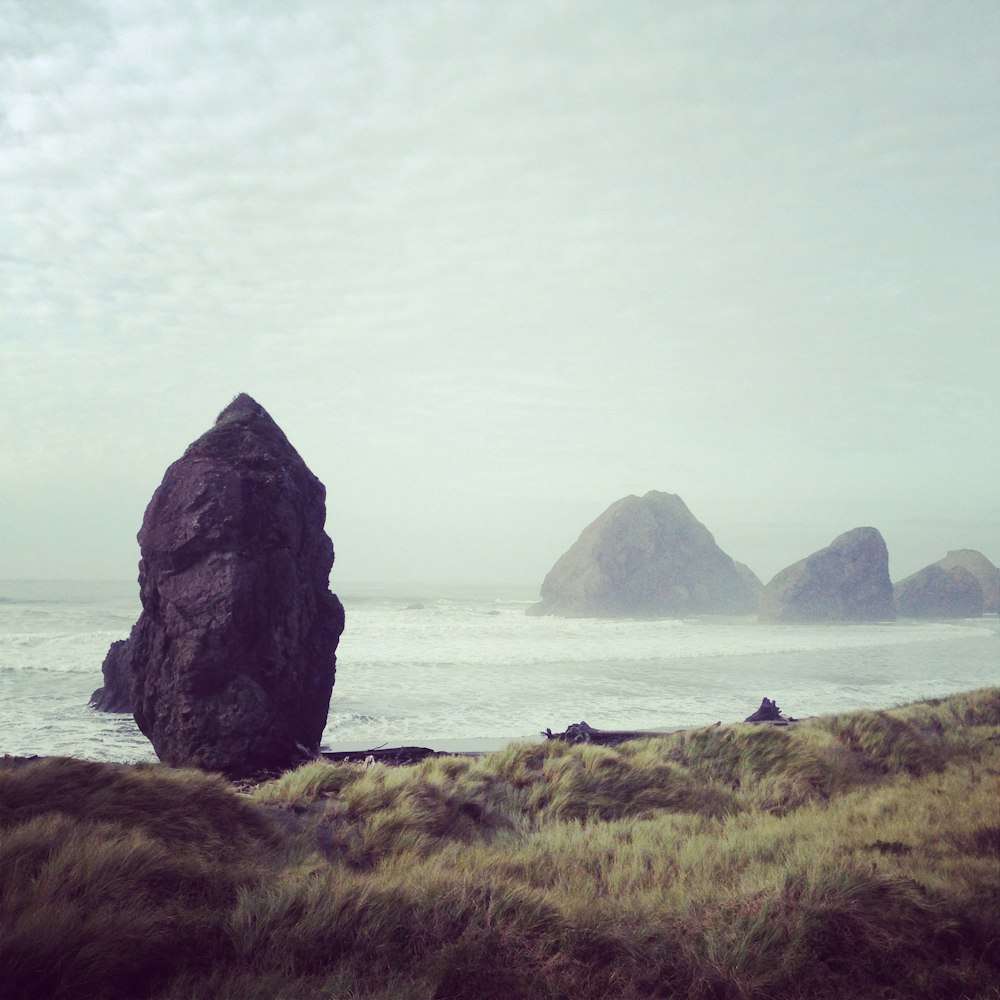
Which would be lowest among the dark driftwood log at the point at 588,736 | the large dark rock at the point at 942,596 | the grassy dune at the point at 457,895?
the large dark rock at the point at 942,596

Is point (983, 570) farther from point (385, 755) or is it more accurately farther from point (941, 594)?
point (385, 755)

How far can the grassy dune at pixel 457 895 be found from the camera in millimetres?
3863

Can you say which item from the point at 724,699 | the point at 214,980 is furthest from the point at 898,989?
the point at 724,699

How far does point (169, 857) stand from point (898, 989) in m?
4.80

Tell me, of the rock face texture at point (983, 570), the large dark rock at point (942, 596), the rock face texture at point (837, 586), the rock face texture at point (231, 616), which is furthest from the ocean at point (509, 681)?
the rock face texture at point (983, 570)

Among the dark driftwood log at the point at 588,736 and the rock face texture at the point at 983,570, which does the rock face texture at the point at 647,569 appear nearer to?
the rock face texture at the point at 983,570

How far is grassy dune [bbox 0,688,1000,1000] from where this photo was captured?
3863 mm

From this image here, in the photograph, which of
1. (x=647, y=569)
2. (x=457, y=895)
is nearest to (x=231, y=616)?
(x=457, y=895)

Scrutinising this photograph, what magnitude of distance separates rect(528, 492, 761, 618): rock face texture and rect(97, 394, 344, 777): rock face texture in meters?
133

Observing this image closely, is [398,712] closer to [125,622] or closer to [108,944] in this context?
[108,944]

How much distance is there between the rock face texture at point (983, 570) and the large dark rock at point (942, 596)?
389 inches

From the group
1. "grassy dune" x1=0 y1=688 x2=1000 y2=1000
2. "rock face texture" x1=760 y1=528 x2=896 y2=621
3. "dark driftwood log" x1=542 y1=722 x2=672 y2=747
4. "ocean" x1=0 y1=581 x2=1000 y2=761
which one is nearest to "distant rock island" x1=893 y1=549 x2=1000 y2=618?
"rock face texture" x1=760 y1=528 x2=896 y2=621

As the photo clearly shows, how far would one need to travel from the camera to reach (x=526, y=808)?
9227 millimetres

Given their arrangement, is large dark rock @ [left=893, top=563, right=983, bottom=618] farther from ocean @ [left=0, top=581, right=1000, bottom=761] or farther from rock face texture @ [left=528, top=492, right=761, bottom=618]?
ocean @ [left=0, top=581, right=1000, bottom=761]
